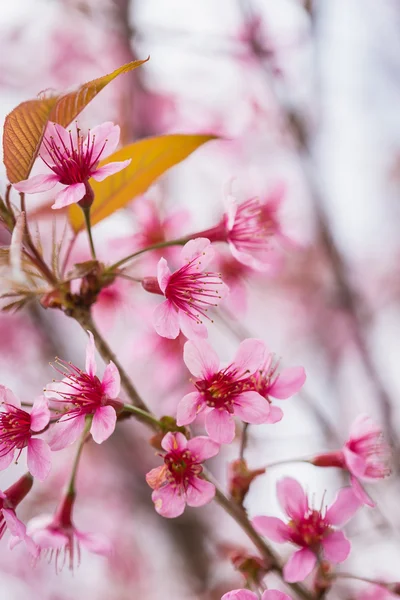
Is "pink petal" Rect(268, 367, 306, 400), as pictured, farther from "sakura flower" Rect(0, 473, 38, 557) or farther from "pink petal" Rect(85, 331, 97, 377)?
"sakura flower" Rect(0, 473, 38, 557)

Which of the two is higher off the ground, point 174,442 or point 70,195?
point 70,195

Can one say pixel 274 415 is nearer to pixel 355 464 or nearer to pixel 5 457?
pixel 355 464

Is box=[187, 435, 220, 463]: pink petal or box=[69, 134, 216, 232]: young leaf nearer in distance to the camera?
box=[187, 435, 220, 463]: pink petal

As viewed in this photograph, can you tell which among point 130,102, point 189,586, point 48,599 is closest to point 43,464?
point 130,102

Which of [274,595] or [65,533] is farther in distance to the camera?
[65,533]

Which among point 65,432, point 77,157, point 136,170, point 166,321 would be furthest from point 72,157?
point 65,432

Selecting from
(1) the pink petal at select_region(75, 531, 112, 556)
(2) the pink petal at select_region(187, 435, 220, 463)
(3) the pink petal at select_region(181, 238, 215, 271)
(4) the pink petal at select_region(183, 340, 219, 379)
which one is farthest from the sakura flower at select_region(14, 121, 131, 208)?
(1) the pink petal at select_region(75, 531, 112, 556)
